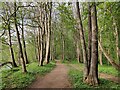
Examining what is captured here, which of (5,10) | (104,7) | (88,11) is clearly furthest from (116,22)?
(5,10)

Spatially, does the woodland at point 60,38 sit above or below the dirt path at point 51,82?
above

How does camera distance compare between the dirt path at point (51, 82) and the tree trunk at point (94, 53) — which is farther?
the dirt path at point (51, 82)

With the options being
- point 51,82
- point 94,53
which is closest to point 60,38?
point 51,82

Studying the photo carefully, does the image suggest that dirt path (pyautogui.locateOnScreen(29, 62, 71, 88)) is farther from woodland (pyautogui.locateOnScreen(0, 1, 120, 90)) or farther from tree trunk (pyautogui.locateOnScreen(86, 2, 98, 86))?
tree trunk (pyautogui.locateOnScreen(86, 2, 98, 86))

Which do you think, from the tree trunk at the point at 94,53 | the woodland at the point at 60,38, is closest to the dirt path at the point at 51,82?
the woodland at the point at 60,38

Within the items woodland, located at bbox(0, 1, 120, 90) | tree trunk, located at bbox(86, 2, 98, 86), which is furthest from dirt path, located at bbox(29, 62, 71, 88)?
tree trunk, located at bbox(86, 2, 98, 86)

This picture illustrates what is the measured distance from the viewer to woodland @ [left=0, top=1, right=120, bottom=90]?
11836 mm

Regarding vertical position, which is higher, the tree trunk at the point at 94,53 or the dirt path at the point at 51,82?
the tree trunk at the point at 94,53

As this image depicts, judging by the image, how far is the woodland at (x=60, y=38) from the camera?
1184cm

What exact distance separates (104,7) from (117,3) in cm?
276

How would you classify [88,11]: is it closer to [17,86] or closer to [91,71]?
[91,71]

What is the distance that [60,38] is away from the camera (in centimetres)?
4662

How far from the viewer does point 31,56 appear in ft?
166

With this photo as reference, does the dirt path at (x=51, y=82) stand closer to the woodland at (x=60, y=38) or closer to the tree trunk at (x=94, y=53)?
the woodland at (x=60, y=38)
